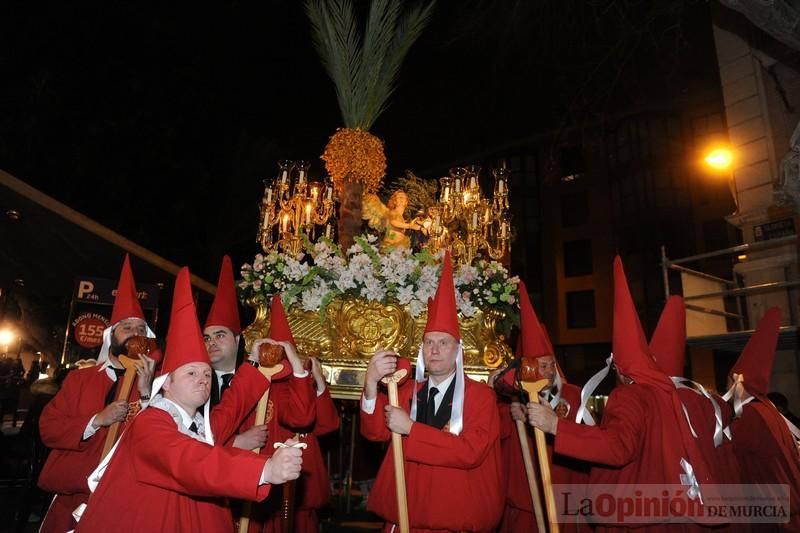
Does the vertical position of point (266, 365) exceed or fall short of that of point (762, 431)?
it exceeds it

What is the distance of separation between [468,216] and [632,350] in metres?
2.77

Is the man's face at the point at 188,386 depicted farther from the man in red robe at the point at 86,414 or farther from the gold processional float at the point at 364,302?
the gold processional float at the point at 364,302

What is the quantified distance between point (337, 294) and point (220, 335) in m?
1.12

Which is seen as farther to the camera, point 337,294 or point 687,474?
point 337,294

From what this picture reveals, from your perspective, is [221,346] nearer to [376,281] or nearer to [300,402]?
[300,402]

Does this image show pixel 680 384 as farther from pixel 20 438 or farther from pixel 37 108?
pixel 37 108

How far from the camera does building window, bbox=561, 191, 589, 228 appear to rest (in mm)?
28516

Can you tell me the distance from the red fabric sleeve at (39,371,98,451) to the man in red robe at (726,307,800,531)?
4.65 m

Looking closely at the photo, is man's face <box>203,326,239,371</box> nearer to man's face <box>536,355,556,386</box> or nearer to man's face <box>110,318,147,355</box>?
man's face <box>110,318,147,355</box>

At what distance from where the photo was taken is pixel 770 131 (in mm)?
9539

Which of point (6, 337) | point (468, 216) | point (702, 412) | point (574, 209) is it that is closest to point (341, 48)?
point (468, 216)

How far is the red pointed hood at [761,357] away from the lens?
3.97 m

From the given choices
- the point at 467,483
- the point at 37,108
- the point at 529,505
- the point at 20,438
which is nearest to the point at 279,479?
the point at 467,483

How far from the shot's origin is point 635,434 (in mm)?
3021
